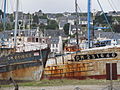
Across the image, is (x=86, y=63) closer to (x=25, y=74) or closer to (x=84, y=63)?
(x=84, y=63)

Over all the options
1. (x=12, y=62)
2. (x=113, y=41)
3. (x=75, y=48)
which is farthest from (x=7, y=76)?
(x=113, y=41)

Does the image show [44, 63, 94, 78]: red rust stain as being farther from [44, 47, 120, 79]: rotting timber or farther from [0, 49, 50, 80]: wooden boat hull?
[0, 49, 50, 80]: wooden boat hull

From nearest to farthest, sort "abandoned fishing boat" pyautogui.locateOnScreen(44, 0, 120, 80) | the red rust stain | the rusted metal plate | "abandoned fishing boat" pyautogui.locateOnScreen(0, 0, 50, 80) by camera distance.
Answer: "abandoned fishing boat" pyautogui.locateOnScreen(44, 0, 120, 80)
the red rust stain
"abandoned fishing boat" pyautogui.locateOnScreen(0, 0, 50, 80)
the rusted metal plate

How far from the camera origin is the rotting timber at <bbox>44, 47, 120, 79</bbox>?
24844 mm

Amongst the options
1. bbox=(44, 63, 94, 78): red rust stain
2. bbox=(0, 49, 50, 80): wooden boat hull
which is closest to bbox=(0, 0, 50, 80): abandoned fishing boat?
bbox=(0, 49, 50, 80): wooden boat hull

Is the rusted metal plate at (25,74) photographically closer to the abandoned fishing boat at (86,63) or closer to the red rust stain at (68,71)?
the red rust stain at (68,71)

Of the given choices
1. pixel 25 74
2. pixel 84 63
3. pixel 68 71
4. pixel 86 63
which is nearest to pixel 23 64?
pixel 25 74

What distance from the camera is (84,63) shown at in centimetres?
2520

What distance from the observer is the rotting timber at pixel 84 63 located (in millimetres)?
24844

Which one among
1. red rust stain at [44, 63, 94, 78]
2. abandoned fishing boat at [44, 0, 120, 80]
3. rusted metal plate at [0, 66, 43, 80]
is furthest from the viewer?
rusted metal plate at [0, 66, 43, 80]

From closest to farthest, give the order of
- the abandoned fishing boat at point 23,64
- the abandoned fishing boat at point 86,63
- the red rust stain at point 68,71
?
the abandoned fishing boat at point 86,63 → the red rust stain at point 68,71 → the abandoned fishing boat at point 23,64

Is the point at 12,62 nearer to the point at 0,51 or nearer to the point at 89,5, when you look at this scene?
the point at 0,51

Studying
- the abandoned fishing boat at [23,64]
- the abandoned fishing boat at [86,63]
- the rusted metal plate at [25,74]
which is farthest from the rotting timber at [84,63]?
the rusted metal plate at [25,74]

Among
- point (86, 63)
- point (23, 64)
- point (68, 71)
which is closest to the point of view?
point (86, 63)
